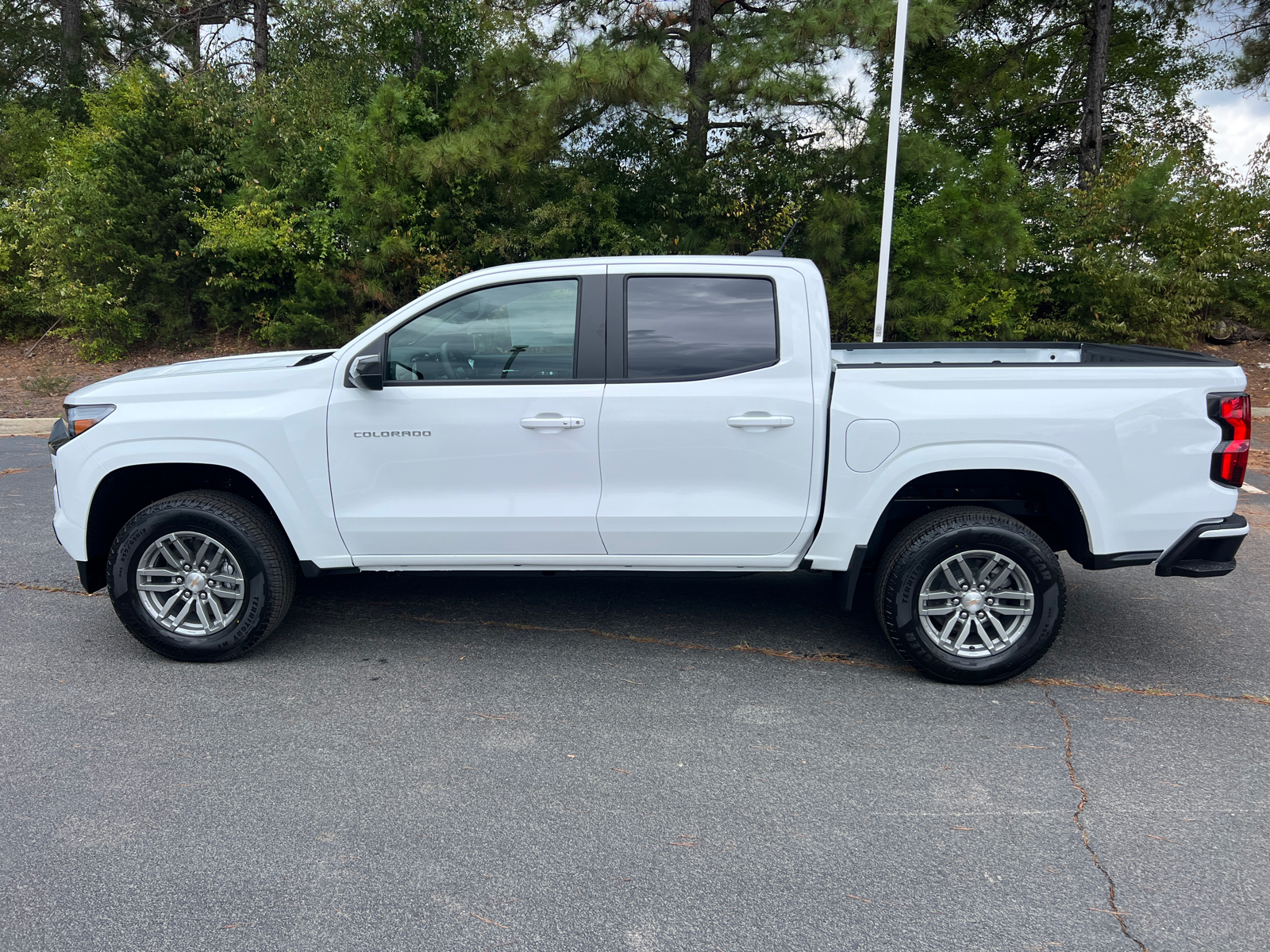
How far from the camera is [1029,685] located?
4.26 m

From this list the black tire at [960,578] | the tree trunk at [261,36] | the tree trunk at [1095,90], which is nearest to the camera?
the black tire at [960,578]

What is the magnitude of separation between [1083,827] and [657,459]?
220 cm

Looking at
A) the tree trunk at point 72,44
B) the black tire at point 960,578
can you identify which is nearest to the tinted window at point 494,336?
Answer: the black tire at point 960,578

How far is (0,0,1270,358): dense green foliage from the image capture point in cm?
1327

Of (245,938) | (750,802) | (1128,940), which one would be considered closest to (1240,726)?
(1128,940)

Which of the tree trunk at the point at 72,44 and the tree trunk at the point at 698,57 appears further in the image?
the tree trunk at the point at 72,44

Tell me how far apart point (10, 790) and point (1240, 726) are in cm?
482

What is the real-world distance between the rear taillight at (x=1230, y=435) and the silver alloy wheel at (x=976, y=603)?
963 millimetres

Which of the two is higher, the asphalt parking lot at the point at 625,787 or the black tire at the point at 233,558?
A: the black tire at the point at 233,558

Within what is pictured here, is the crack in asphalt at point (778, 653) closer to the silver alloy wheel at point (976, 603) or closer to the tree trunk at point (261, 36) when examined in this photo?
the silver alloy wheel at point (976, 603)

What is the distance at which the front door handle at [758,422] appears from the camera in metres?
4.12

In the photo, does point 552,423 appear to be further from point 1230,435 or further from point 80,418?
point 1230,435

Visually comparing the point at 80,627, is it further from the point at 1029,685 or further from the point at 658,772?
the point at 1029,685

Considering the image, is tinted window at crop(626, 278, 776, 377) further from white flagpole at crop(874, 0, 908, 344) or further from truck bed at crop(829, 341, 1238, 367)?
white flagpole at crop(874, 0, 908, 344)
